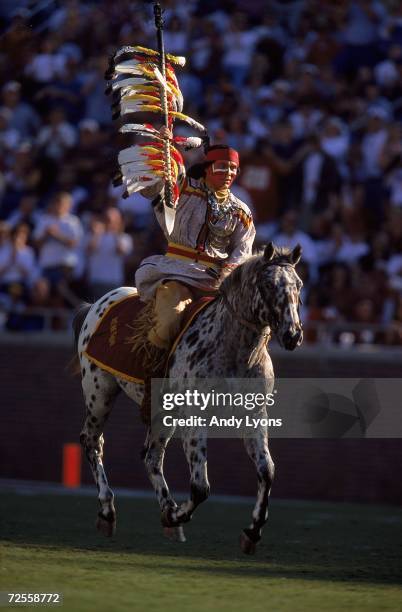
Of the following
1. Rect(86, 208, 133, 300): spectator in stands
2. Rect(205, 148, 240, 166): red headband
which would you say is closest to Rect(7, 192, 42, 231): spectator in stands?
Rect(86, 208, 133, 300): spectator in stands

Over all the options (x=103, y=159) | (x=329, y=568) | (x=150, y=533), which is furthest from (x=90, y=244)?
(x=329, y=568)

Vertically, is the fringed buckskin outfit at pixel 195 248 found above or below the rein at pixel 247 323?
above

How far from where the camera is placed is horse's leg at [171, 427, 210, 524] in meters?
9.48

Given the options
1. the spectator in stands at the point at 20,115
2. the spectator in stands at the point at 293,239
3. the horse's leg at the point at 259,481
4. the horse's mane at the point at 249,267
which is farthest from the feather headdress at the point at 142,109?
the spectator in stands at the point at 20,115

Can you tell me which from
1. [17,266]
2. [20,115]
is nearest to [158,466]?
[17,266]

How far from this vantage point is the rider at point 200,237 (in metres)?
10.2

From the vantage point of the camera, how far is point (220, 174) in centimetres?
1029

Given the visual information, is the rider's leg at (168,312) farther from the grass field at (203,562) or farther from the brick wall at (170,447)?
the brick wall at (170,447)

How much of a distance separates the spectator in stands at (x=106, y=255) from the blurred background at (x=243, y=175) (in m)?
0.02

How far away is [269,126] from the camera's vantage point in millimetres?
17906

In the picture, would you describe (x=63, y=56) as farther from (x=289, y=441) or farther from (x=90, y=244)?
(x=289, y=441)

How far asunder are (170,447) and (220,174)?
6.06m

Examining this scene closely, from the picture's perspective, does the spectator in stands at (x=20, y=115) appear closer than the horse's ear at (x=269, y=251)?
No

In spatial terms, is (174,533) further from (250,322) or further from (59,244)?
(59,244)
